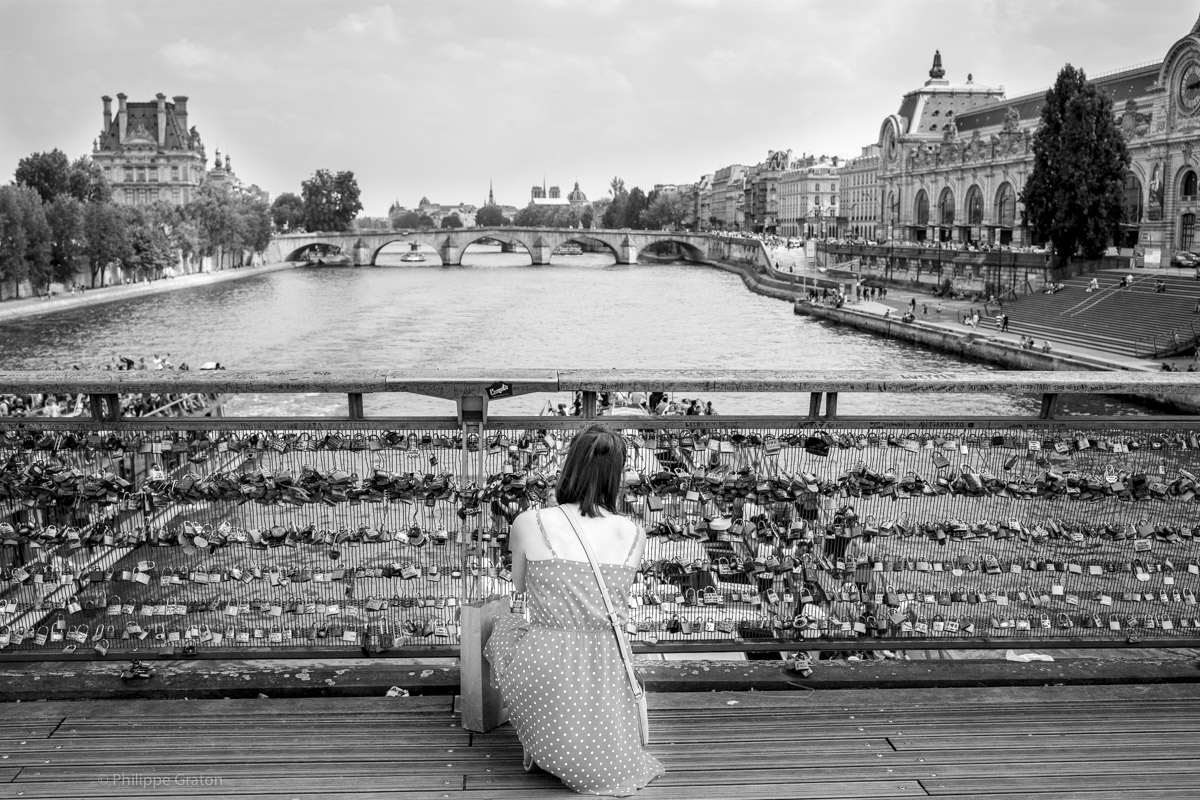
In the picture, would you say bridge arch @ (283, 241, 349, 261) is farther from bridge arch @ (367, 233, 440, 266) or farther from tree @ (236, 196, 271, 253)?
tree @ (236, 196, 271, 253)

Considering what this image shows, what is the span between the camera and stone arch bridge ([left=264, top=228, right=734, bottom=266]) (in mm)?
93812

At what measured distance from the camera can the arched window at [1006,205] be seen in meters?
61.2

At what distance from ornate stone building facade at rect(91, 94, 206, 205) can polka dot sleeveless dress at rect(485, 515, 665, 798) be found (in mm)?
103023

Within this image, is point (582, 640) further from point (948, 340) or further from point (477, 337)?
point (477, 337)

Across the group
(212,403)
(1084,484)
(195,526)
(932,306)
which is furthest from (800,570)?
(932,306)

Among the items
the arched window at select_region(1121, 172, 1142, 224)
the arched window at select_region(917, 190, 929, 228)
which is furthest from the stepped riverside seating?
the arched window at select_region(917, 190, 929, 228)

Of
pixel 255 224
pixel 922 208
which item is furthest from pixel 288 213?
pixel 922 208

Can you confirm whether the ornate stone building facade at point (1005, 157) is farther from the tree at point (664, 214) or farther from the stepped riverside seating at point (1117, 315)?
the tree at point (664, 214)

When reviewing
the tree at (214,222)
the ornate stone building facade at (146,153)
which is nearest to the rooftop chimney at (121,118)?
the ornate stone building facade at (146,153)

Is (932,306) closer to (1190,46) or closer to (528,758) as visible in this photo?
(1190,46)

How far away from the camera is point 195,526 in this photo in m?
3.92

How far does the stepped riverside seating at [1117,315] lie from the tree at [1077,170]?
1869 mm

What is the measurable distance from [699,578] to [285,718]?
142 centimetres

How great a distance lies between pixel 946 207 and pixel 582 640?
71307mm
